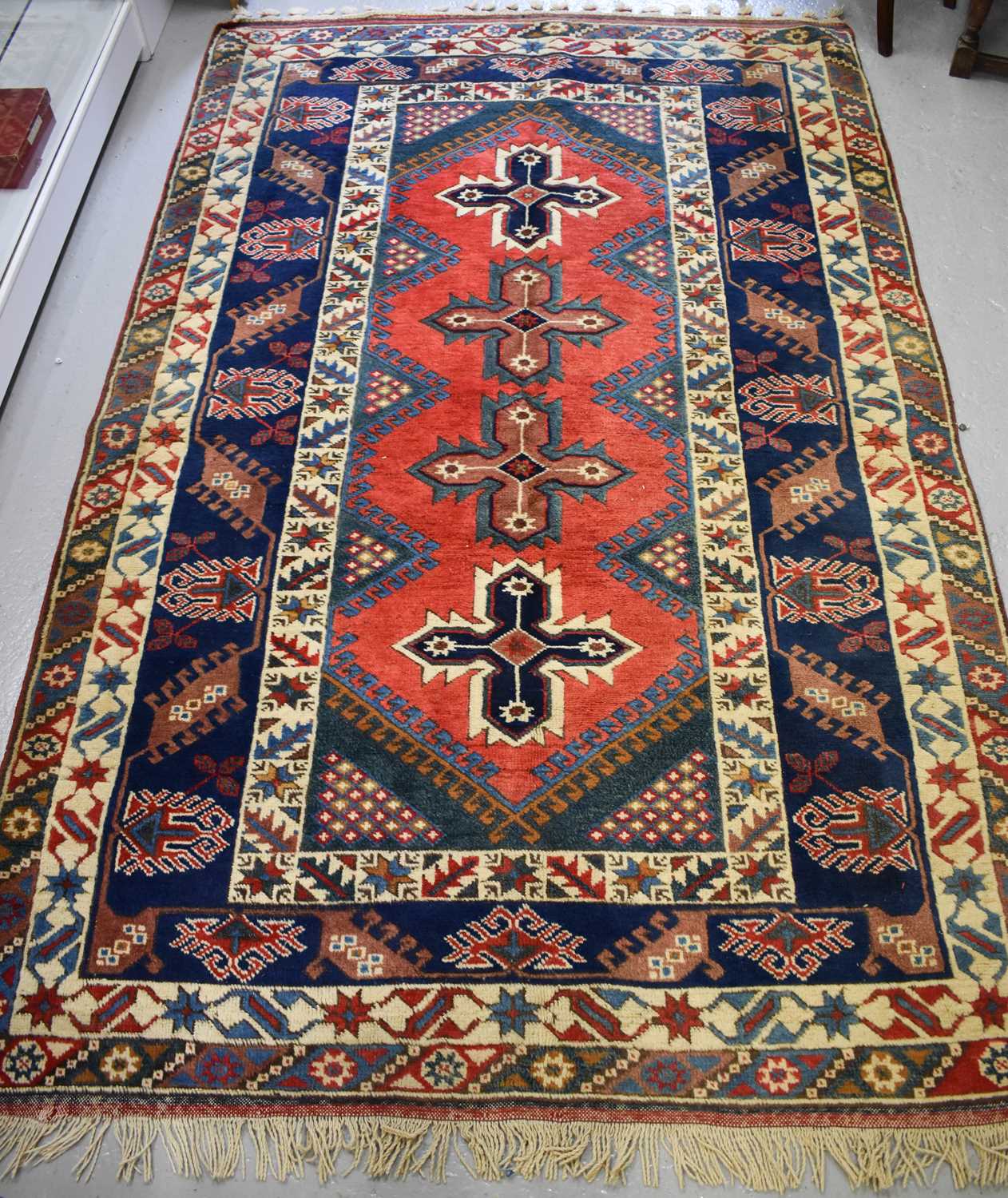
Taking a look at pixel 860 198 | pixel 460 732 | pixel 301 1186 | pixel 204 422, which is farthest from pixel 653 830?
pixel 860 198

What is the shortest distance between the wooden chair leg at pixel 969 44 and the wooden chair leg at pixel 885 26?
0.59ft

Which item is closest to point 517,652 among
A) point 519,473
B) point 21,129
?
point 519,473

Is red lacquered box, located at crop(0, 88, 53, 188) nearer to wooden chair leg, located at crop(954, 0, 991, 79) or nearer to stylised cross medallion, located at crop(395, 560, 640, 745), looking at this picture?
stylised cross medallion, located at crop(395, 560, 640, 745)

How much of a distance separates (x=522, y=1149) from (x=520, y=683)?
0.83 meters

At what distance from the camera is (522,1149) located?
6.44 feet

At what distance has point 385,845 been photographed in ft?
7.39

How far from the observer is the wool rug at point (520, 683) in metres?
2.02

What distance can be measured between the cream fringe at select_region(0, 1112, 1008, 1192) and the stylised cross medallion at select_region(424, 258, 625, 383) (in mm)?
1614

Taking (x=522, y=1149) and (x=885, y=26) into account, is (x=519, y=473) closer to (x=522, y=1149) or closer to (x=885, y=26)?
(x=522, y=1149)

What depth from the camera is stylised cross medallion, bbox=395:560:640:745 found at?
2.40 metres

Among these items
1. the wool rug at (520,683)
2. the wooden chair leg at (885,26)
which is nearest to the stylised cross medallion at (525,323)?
the wool rug at (520,683)

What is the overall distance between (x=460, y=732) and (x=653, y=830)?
15.6 inches

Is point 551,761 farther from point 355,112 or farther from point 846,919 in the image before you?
point 355,112

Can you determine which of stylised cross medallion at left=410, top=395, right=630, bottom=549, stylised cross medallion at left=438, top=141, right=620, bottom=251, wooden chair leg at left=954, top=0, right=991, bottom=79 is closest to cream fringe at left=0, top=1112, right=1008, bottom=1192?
stylised cross medallion at left=410, top=395, right=630, bottom=549
